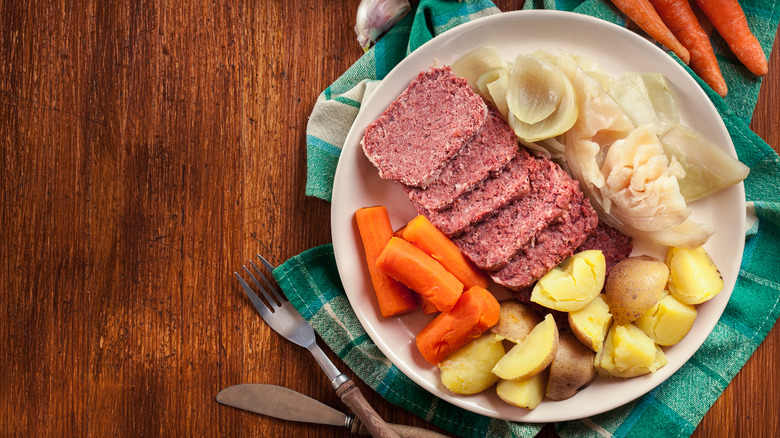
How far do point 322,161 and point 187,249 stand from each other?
87 cm

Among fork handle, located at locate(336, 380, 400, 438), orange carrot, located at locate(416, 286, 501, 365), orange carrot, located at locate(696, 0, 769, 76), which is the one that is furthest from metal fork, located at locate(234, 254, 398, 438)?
orange carrot, located at locate(696, 0, 769, 76)

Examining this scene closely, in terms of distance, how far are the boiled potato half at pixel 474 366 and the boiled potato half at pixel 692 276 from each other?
2.81ft

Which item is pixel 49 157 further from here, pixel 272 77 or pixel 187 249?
pixel 272 77

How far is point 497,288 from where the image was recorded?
2523 mm

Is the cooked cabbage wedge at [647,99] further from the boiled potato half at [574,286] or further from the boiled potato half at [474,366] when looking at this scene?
the boiled potato half at [474,366]

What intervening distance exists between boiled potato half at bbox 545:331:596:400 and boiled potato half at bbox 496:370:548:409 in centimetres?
4

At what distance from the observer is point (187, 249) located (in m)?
2.68

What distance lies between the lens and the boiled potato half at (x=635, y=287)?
2.20 meters

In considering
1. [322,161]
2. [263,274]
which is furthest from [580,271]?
[263,274]

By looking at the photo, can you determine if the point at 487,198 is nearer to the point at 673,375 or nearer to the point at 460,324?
Answer: the point at 460,324

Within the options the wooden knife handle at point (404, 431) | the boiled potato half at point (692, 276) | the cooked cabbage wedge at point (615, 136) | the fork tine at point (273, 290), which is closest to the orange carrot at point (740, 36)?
the cooked cabbage wedge at point (615, 136)

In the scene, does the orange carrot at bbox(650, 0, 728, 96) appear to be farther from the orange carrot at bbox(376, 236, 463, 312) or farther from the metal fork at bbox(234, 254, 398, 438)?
the metal fork at bbox(234, 254, 398, 438)

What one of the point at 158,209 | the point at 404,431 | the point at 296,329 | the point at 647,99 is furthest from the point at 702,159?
the point at 158,209

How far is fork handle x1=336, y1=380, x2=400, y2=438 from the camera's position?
2.43 metres
